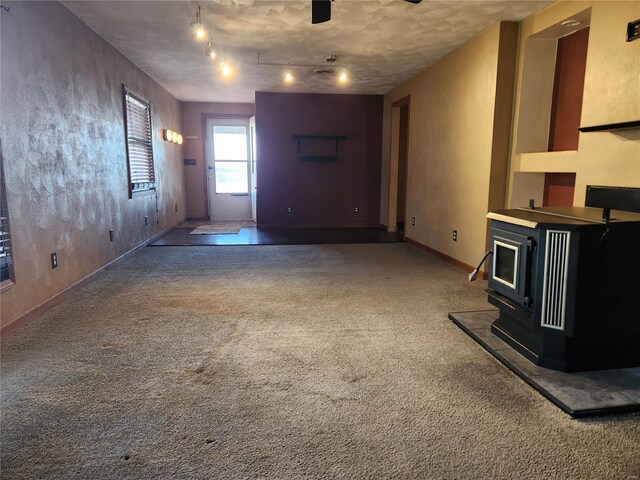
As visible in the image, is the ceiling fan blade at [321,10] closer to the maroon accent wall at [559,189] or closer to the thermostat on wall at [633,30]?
the thermostat on wall at [633,30]

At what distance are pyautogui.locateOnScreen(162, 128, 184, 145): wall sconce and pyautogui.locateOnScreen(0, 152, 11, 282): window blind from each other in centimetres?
452

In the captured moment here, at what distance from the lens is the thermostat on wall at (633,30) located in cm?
261

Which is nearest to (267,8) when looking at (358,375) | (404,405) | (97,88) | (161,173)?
(97,88)

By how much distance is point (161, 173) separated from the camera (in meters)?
6.77

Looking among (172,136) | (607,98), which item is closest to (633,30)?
(607,98)

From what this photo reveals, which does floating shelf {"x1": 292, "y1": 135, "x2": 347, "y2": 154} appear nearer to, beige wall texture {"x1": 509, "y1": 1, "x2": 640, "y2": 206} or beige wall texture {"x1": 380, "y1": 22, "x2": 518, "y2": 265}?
beige wall texture {"x1": 380, "y1": 22, "x2": 518, "y2": 265}

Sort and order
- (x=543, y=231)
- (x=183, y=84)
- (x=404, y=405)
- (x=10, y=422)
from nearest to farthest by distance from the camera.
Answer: (x=10, y=422) → (x=404, y=405) → (x=543, y=231) → (x=183, y=84)

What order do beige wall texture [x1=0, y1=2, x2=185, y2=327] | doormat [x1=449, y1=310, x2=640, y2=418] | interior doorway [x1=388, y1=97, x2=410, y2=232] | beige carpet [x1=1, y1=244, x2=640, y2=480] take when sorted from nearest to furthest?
1. beige carpet [x1=1, y1=244, x2=640, y2=480]
2. doormat [x1=449, y1=310, x2=640, y2=418]
3. beige wall texture [x1=0, y1=2, x2=185, y2=327]
4. interior doorway [x1=388, y1=97, x2=410, y2=232]

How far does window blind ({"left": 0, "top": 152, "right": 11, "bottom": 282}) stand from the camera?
2650 mm

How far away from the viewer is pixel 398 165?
7414 mm

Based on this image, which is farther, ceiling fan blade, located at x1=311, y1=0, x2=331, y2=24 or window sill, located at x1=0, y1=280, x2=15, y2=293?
ceiling fan blade, located at x1=311, y1=0, x2=331, y2=24

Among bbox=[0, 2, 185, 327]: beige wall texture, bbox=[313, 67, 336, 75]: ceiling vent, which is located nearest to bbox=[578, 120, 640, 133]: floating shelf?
bbox=[313, 67, 336, 75]: ceiling vent

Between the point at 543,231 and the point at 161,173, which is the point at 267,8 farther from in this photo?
the point at 161,173

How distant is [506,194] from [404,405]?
2891mm
